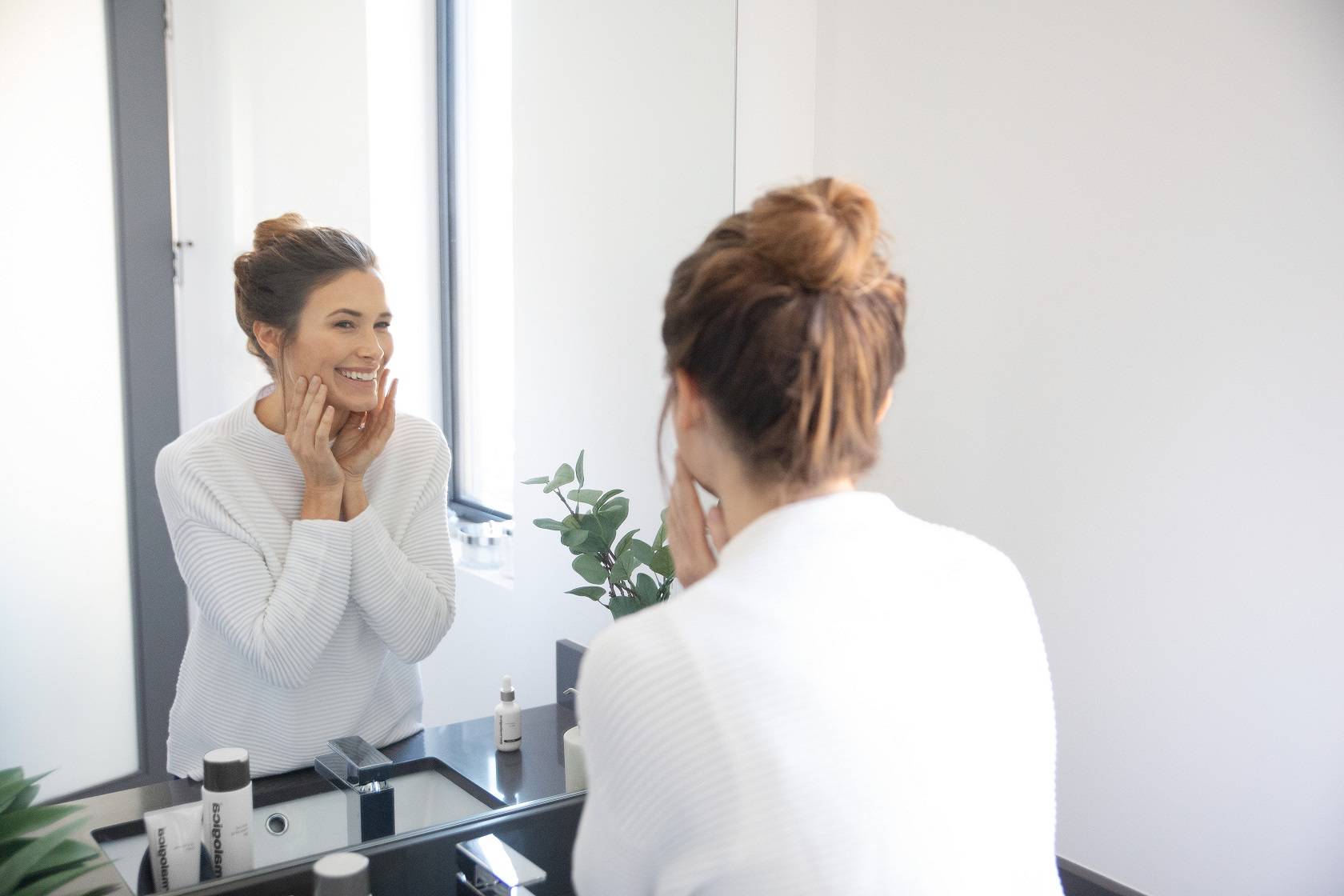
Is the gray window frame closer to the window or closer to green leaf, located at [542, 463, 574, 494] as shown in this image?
the window

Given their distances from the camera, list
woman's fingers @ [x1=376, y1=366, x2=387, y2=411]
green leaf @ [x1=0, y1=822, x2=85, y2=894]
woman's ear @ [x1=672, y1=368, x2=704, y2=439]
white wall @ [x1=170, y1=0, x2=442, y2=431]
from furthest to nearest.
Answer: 1. woman's fingers @ [x1=376, y1=366, x2=387, y2=411]
2. white wall @ [x1=170, y1=0, x2=442, y2=431]
3. green leaf @ [x1=0, y1=822, x2=85, y2=894]
4. woman's ear @ [x1=672, y1=368, x2=704, y2=439]

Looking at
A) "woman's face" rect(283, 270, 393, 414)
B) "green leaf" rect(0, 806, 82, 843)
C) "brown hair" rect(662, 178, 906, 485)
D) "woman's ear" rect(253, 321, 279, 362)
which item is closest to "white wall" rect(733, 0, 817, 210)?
"woman's face" rect(283, 270, 393, 414)

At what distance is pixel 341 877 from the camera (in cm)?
100

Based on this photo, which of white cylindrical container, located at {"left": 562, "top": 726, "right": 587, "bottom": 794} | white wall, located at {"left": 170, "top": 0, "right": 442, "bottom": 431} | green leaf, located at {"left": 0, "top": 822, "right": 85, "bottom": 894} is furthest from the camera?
white cylindrical container, located at {"left": 562, "top": 726, "right": 587, "bottom": 794}

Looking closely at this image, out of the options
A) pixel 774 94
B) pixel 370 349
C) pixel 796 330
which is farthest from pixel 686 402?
pixel 774 94

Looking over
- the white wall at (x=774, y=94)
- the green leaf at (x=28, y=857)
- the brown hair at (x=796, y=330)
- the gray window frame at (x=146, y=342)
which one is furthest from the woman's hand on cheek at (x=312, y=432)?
the white wall at (x=774, y=94)

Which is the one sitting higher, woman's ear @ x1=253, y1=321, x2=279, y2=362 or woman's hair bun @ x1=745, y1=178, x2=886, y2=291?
woman's hair bun @ x1=745, y1=178, x2=886, y2=291

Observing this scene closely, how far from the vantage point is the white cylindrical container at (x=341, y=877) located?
1.00 m

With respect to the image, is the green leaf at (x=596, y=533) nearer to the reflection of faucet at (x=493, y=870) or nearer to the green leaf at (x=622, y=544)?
the green leaf at (x=622, y=544)

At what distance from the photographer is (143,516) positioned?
1057 millimetres

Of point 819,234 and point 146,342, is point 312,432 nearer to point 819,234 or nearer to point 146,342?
point 146,342

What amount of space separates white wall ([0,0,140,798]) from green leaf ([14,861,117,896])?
0.26ft

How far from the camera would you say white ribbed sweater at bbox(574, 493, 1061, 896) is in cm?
63

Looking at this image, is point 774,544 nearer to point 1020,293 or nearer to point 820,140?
point 1020,293
